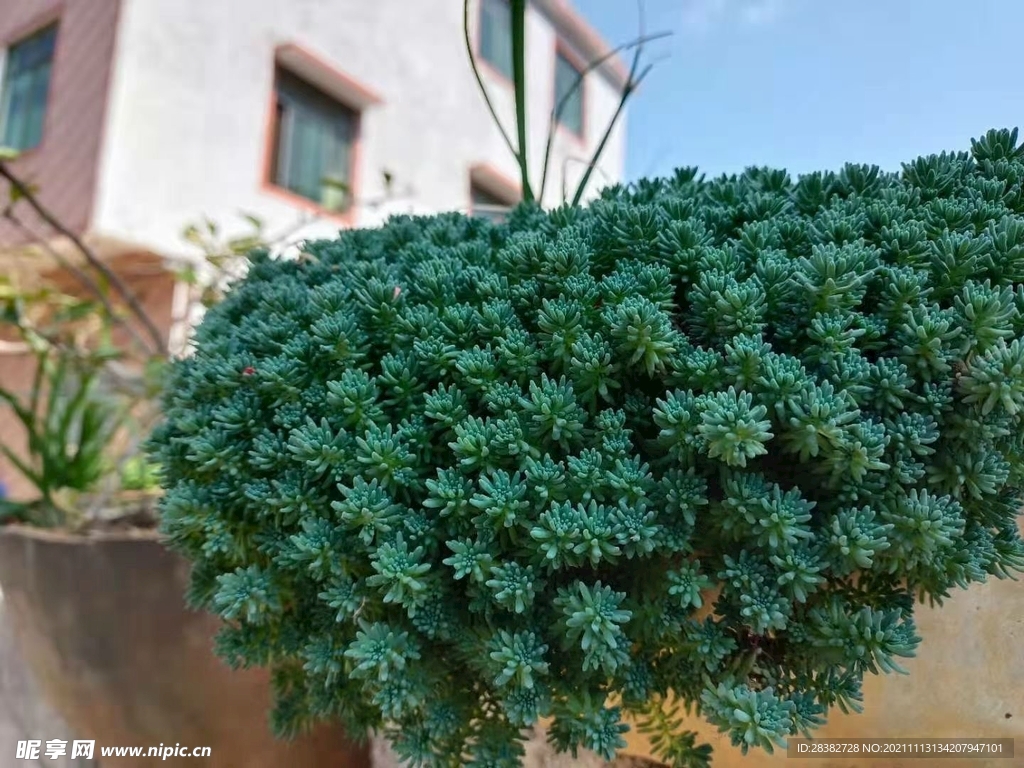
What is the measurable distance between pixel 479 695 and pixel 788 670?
348mm

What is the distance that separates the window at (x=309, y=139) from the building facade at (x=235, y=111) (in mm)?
11

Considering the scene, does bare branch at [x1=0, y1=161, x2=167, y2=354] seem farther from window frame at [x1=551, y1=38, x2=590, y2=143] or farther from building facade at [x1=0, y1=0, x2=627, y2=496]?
window frame at [x1=551, y1=38, x2=590, y2=143]

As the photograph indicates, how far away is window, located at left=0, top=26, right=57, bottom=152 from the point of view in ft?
13.9

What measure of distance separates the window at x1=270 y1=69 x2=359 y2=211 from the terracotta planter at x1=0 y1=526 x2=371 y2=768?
371 centimetres

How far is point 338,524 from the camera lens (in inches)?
30.9

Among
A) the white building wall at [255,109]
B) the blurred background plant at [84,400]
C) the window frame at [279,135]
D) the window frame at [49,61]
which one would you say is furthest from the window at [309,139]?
the blurred background plant at [84,400]

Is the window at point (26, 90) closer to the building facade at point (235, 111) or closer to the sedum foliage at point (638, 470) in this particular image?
the building facade at point (235, 111)

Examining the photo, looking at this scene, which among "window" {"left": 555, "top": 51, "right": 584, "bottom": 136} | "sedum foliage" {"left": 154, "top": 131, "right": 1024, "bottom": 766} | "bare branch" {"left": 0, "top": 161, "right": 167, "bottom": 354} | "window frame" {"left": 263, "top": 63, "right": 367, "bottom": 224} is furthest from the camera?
"window" {"left": 555, "top": 51, "right": 584, "bottom": 136}

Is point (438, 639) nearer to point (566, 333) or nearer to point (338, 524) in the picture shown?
point (338, 524)

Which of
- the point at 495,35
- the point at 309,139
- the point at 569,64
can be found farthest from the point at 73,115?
the point at 569,64

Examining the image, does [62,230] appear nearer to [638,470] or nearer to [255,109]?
[638,470]

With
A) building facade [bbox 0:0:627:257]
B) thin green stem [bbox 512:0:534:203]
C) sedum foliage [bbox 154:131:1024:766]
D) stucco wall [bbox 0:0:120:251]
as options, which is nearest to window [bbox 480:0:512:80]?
building facade [bbox 0:0:627:257]

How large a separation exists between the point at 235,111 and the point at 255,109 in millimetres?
154

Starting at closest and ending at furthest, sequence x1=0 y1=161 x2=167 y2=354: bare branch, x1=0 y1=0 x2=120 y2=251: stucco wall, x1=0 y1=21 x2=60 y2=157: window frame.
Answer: x1=0 y1=161 x2=167 y2=354: bare branch < x1=0 y1=0 x2=120 y2=251: stucco wall < x1=0 y1=21 x2=60 y2=157: window frame
